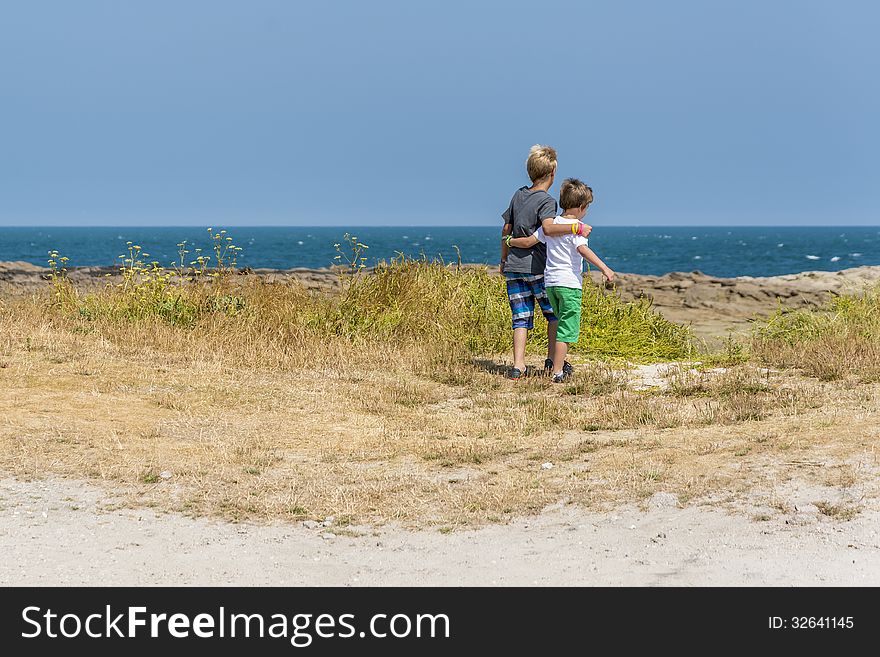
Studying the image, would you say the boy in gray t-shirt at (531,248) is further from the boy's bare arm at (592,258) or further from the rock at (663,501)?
the rock at (663,501)

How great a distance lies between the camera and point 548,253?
26.8 feet

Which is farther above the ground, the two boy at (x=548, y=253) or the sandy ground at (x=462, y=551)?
A: the two boy at (x=548, y=253)

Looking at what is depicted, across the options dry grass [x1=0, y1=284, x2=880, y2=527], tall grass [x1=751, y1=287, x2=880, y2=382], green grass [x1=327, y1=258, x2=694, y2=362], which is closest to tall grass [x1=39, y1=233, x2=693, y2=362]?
green grass [x1=327, y1=258, x2=694, y2=362]

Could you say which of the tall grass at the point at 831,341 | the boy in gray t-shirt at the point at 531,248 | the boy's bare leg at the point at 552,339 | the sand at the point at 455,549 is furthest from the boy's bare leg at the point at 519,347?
the sand at the point at 455,549

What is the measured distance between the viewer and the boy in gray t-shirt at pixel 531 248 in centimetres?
810

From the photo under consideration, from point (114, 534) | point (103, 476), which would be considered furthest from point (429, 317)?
point (114, 534)

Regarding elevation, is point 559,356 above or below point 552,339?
below

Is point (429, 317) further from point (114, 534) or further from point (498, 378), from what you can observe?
point (114, 534)

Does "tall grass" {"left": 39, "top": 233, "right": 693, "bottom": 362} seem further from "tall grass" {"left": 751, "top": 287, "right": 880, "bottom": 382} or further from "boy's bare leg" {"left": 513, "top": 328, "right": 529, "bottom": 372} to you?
"boy's bare leg" {"left": 513, "top": 328, "right": 529, "bottom": 372}
